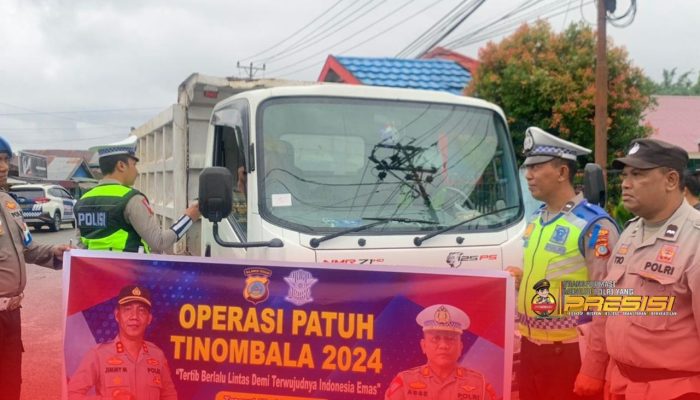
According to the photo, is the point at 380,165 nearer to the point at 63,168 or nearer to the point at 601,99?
the point at 601,99

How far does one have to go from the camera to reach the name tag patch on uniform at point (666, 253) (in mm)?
2523

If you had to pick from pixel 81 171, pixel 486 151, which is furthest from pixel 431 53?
pixel 81 171

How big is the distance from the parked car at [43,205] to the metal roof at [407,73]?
51.9 feet

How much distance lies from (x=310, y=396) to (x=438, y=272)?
0.79 metres

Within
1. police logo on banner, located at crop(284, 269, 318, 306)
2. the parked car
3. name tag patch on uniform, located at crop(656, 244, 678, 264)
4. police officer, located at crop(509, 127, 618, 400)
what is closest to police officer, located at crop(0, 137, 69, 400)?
police logo on banner, located at crop(284, 269, 318, 306)

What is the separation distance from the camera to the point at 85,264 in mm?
3006

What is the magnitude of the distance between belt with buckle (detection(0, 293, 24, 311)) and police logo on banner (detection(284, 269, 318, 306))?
1.84 m

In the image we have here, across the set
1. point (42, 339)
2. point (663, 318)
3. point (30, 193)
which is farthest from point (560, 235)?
point (30, 193)

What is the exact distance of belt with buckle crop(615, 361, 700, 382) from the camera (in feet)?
8.15

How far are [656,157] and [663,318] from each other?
0.67 m

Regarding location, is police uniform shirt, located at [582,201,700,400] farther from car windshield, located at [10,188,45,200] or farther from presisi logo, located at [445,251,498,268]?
car windshield, located at [10,188,45,200]

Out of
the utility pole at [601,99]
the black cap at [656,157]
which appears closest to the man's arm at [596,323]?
the black cap at [656,157]

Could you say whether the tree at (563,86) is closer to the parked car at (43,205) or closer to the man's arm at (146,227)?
the man's arm at (146,227)

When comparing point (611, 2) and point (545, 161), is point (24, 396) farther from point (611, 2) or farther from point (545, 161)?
point (611, 2)
